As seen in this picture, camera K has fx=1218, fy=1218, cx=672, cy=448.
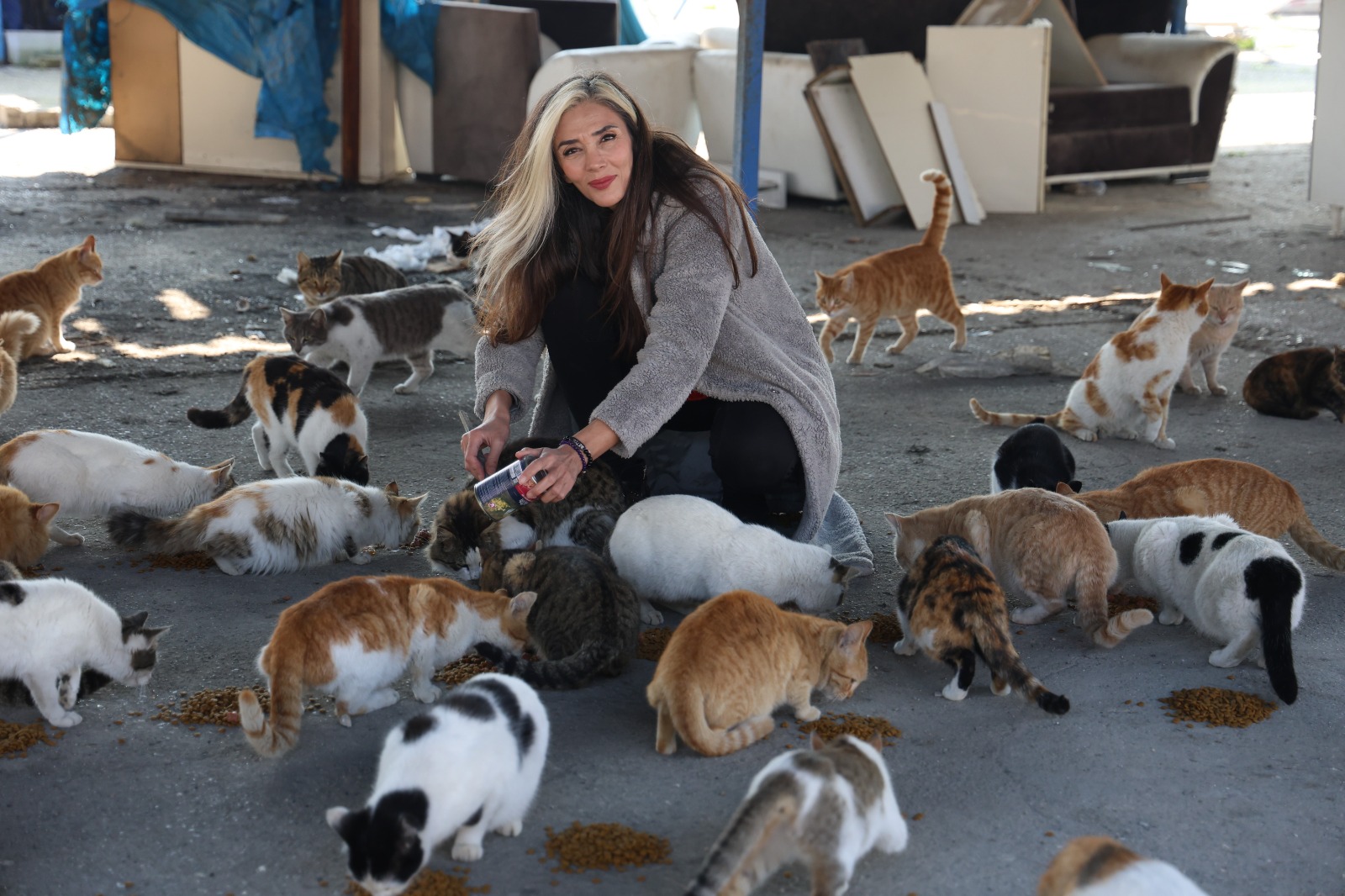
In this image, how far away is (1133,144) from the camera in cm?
1014

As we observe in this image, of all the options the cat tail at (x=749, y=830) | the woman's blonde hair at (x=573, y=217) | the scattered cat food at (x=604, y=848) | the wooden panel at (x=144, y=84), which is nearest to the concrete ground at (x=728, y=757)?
the scattered cat food at (x=604, y=848)

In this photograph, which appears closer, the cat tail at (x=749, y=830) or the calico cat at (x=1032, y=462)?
the cat tail at (x=749, y=830)

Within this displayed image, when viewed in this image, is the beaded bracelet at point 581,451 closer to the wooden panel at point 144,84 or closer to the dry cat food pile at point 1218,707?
the dry cat food pile at point 1218,707

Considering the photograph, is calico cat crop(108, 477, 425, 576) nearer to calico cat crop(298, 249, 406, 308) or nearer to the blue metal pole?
calico cat crop(298, 249, 406, 308)

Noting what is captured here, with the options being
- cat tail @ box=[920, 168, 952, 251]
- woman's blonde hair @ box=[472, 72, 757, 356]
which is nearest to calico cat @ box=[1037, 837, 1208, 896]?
woman's blonde hair @ box=[472, 72, 757, 356]

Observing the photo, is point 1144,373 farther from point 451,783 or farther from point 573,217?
point 451,783

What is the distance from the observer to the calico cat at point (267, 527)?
11.1ft

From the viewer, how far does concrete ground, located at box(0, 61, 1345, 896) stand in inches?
88.2

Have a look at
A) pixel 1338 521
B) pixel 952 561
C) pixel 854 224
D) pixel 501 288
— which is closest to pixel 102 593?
pixel 501 288

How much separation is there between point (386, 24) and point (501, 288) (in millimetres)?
6861

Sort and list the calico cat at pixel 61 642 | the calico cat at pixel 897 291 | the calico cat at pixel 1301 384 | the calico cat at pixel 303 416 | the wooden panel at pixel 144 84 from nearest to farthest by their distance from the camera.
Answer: the calico cat at pixel 61 642 < the calico cat at pixel 303 416 < the calico cat at pixel 1301 384 < the calico cat at pixel 897 291 < the wooden panel at pixel 144 84

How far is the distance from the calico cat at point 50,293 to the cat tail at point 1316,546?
4823mm

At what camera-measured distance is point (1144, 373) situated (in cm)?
459

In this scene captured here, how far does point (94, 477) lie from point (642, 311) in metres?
1.69
